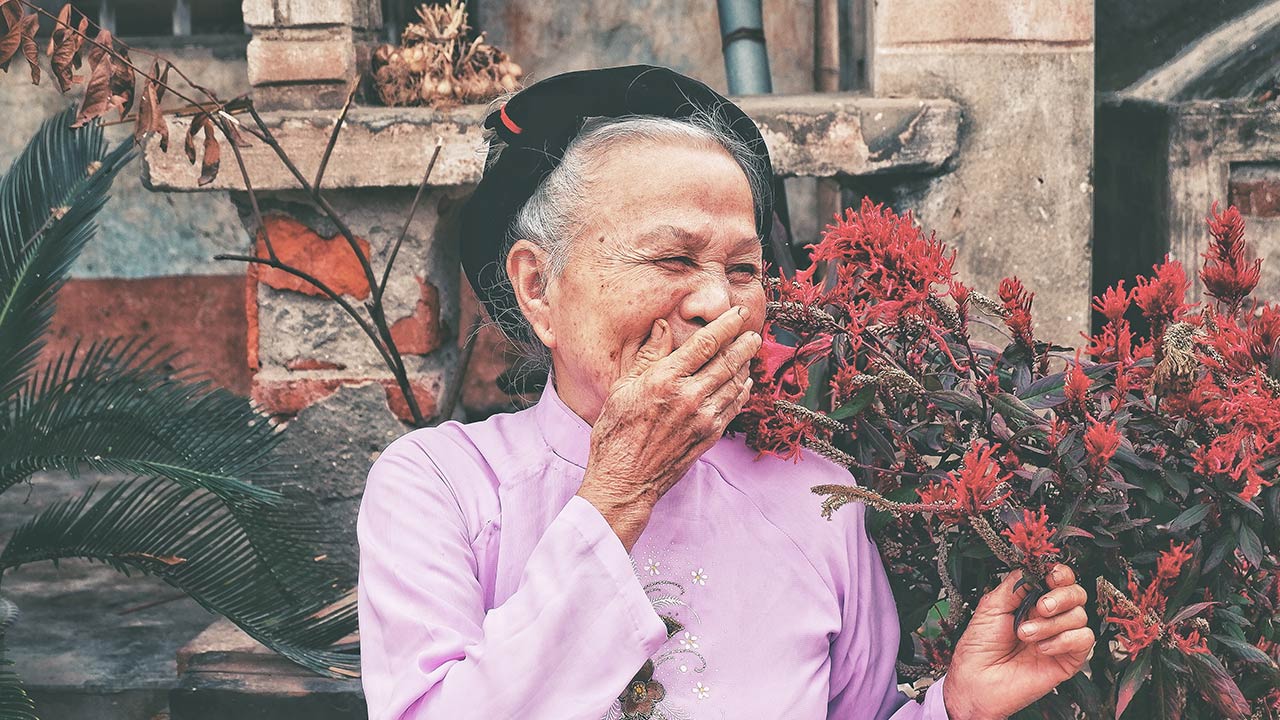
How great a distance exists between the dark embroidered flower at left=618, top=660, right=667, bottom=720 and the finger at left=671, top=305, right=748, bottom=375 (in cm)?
42

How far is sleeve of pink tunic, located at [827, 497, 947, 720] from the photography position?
6.00ft

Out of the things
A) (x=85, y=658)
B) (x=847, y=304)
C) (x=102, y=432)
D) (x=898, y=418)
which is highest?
(x=847, y=304)

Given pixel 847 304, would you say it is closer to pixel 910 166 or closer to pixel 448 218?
pixel 910 166

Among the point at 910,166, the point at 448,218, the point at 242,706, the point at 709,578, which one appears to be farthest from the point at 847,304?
the point at 242,706

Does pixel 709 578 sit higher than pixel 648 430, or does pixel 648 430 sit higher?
pixel 648 430

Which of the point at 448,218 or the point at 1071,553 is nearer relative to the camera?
the point at 1071,553

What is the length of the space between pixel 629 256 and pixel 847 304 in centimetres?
31

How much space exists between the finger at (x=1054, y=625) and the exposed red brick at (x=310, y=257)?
7.65 ft

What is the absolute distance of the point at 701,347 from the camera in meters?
1.58

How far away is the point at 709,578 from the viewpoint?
1.79 metres

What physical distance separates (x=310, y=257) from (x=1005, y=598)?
7.89 feet

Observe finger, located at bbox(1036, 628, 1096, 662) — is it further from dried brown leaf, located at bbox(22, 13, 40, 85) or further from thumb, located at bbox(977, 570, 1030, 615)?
dried brown leaf, located at bbox(22, 13, 40, 85)

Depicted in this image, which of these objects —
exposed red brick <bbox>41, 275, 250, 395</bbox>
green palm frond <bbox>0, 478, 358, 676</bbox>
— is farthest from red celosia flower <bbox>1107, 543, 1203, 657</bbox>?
exposed red brick <bbox>41, 275, 250, 395</bbox>

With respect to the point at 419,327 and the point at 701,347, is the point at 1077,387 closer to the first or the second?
the point at 701,347
